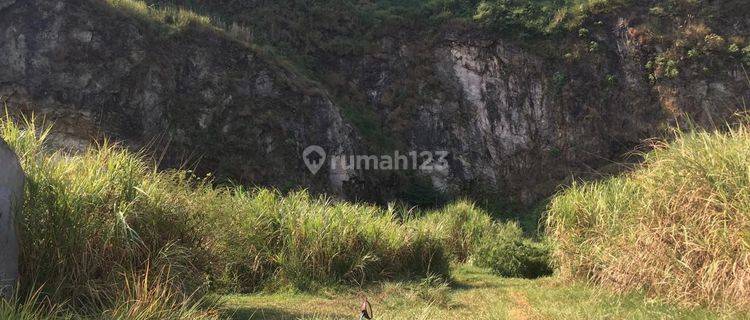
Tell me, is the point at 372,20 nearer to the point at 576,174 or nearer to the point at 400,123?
the point at 400,123

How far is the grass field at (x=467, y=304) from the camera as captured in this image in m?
5.45

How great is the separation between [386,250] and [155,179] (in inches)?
159

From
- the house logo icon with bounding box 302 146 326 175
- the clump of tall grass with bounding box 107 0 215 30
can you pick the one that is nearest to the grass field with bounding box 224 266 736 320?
the house logo icon with bounding box 302 146 326 175

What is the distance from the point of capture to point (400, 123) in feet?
68.1

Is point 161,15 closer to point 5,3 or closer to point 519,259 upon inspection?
point 5,3

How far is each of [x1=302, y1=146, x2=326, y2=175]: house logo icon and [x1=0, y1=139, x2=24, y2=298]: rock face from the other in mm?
12575

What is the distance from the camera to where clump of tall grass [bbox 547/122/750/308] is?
530 cm

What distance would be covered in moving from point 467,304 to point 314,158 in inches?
430

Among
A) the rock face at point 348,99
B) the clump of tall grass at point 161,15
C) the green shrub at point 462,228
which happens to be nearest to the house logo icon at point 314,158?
the rock face at point 348,99

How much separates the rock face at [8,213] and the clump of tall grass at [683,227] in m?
6.43

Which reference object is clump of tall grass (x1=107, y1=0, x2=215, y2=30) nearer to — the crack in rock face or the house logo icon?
the crack in rock face

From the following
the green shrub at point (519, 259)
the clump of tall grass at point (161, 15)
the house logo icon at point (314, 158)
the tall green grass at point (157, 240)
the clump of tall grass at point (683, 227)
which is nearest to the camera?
the tall green grass at point (157, 240)

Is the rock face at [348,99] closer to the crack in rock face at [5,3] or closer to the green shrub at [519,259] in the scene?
the crack in rock face at [5,3]

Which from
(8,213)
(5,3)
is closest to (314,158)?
(5,3)
